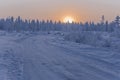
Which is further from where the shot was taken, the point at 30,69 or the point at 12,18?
the point at 12,18

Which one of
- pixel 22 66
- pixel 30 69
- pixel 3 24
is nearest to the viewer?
pixel 30 69

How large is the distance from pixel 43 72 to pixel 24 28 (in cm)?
16792

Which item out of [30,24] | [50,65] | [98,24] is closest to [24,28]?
[30,24]

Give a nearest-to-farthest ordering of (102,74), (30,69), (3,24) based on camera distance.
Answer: (102,74) → (30,69) → (3,24)

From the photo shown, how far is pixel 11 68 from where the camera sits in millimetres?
15305

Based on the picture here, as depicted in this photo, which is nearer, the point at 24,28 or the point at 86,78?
the point at 86,78

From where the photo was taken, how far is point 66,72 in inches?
543

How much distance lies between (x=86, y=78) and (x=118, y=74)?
1.92m

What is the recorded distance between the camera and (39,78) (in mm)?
12195

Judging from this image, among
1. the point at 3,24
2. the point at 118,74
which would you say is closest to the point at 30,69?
the point at 118,74

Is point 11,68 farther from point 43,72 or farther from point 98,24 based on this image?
point 98,24

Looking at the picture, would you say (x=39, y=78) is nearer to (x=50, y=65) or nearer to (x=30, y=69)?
(x=30, y=69)

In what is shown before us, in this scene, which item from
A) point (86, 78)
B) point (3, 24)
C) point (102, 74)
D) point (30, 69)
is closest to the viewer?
point (86, 78)

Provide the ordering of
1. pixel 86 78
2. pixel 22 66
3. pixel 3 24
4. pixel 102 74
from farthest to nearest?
1. pixel 3 24
2. pixel 22 66
3. pixel 102 74
4. pixel 86 78
